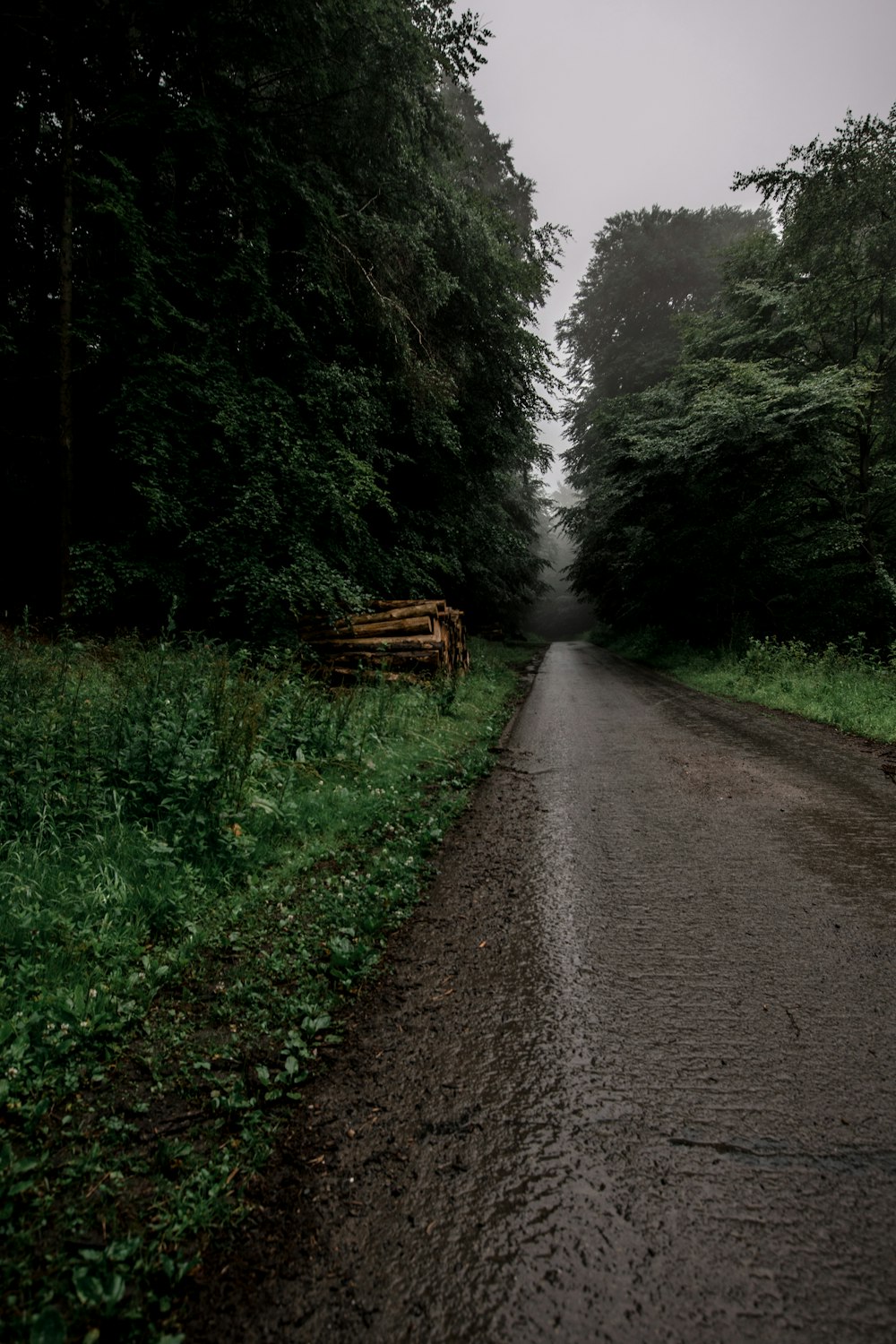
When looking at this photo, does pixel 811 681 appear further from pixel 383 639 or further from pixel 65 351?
pixel 65 351

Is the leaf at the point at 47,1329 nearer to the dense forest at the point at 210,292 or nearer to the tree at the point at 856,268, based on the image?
the dense forest at the point at 210,292

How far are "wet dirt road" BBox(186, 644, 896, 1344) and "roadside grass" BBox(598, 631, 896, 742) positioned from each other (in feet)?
16.0

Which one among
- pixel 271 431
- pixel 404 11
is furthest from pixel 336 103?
pixel 271 431

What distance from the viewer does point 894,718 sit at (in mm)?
7070

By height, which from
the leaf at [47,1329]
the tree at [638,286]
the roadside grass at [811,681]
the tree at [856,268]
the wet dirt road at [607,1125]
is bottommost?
the wet dirt road at [607,1125]

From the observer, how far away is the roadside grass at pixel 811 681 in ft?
25.1

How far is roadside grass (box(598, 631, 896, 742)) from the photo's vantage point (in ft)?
25.1

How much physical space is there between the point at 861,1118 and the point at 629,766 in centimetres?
423

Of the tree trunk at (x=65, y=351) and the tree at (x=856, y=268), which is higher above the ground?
the tree at (x=856, y=268)

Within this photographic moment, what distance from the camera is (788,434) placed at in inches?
460

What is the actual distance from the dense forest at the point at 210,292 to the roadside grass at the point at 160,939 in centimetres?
305

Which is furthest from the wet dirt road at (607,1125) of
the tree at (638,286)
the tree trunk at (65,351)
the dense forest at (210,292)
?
the tree at (638,286)

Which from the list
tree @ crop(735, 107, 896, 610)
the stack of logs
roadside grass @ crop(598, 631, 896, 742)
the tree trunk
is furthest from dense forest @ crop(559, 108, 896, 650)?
the tree trunk

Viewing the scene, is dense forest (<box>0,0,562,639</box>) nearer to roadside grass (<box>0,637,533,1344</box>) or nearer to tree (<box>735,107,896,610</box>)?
roadside grass (<box>0,637,533,1344</box>)
